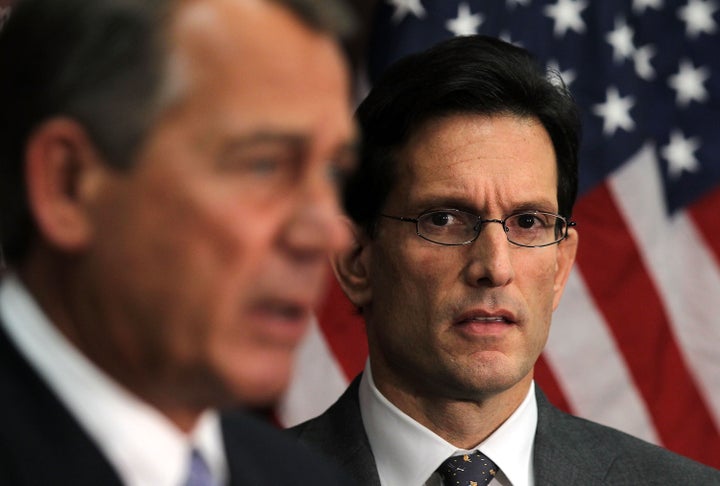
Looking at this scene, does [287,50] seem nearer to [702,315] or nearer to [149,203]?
[149,203]

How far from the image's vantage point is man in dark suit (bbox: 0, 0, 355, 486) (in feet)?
2.84

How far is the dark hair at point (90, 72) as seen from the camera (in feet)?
2.83

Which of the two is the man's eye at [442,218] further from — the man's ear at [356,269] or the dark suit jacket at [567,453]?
the dark suit jacket at [567,453]

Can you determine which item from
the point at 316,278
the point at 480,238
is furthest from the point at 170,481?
the point at 480,238

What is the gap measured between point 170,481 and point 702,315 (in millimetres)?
2764

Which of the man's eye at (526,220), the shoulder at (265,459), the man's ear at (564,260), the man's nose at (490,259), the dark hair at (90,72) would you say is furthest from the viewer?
the man's ear at (564,260)

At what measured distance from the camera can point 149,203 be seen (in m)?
0.87

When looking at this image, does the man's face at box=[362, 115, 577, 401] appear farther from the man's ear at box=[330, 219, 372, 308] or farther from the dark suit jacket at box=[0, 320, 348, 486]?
the dark suit jacket at box=[0, 320, 348, 486]

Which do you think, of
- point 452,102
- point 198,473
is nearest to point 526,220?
point 452,102

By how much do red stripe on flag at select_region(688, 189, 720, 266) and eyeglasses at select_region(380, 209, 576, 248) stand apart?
1.58 m

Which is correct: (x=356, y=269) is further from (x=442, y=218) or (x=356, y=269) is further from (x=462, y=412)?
(x=462, y=412)

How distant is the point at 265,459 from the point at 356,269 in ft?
3.42

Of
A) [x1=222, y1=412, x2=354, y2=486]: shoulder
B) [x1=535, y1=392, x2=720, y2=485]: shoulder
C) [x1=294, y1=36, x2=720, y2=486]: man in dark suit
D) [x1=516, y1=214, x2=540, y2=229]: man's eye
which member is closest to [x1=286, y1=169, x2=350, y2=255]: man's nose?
[x1=222, y1=412, x2=354, y2=486]: shoulder

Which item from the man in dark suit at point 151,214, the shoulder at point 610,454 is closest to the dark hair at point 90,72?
the man in dark suit at point 151,214
